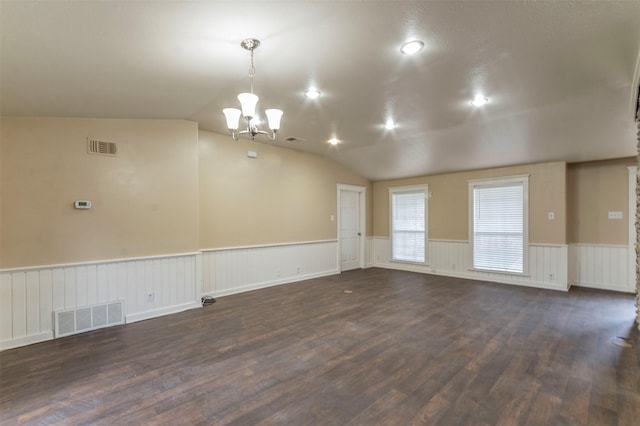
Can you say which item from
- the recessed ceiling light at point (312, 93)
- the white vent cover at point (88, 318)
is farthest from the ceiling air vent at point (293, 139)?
the white vent cover at point (88, 318)

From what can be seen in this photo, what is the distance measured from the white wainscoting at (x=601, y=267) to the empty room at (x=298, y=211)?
0.04 meters

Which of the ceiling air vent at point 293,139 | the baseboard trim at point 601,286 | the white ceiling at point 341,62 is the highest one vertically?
the ceiling air vent at point 293,139

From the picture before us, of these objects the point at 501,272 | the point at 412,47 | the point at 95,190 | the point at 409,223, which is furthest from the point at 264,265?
the point at 501,272

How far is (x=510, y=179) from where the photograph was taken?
5953 millimetres

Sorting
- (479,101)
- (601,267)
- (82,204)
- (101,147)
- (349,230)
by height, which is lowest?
(601,267)

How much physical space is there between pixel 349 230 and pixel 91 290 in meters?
5.42

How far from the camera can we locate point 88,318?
365 cm

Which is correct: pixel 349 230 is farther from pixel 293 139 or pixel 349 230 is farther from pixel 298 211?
pixel 293 139

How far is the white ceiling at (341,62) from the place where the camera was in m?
1.95

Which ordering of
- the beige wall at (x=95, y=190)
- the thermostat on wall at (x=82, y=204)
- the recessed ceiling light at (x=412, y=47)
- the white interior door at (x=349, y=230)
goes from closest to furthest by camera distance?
the recessed ceiling light at (x=412, y=47)
the beige wall at (x=95, y=190)
the thermostat on wall at (x=82, y=204)
the white interior door at (x=349, y=230)

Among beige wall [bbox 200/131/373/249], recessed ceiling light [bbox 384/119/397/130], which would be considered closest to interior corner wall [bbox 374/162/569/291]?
beige wall [bbox 200/131/373/249]

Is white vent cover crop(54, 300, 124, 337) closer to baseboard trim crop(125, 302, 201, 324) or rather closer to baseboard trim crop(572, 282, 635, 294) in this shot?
baseboard trim crop(125, 302, 201, 324)

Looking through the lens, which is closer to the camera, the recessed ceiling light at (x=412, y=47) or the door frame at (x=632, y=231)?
the recessed ceiling light at (x=412, y=47)

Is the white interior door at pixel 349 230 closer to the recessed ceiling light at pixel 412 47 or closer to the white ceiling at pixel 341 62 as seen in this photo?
the white ceiling at pixel 341 62
